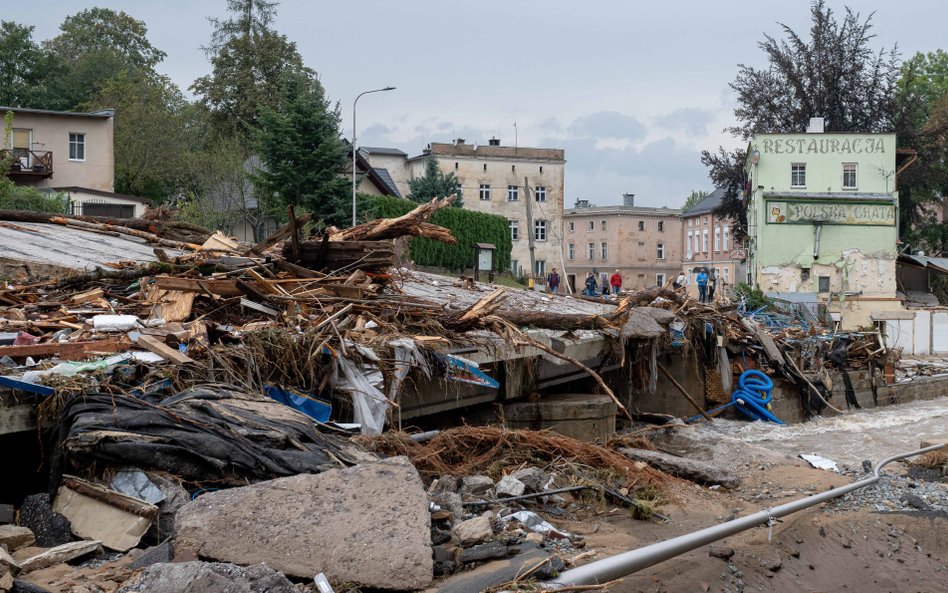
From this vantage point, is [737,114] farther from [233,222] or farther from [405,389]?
[405,389]

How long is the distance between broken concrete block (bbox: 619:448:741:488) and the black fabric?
481 centimetres

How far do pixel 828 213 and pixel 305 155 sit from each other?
2475 cm

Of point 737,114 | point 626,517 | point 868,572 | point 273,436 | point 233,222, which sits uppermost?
point 737,114

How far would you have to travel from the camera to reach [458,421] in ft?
42.2

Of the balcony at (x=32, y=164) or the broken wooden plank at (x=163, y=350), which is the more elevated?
the balcony at (x=32, y=164)

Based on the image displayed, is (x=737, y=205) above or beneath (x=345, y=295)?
above

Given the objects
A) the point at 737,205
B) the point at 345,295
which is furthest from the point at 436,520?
the point at 737,205

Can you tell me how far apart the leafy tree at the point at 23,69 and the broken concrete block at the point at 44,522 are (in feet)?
192

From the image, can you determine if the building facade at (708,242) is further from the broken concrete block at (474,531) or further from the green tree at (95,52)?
the broken concrete block at (474,531)

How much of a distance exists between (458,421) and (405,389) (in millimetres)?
2603

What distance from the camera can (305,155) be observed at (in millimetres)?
35312

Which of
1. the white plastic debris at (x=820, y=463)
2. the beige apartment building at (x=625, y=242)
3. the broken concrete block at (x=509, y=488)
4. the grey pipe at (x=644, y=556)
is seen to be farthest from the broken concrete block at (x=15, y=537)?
the beige apartment building at (x=625, y=242)

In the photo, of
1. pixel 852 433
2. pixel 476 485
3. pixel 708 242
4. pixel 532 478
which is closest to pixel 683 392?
pixel 852 433

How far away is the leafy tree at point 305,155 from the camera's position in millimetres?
34938
